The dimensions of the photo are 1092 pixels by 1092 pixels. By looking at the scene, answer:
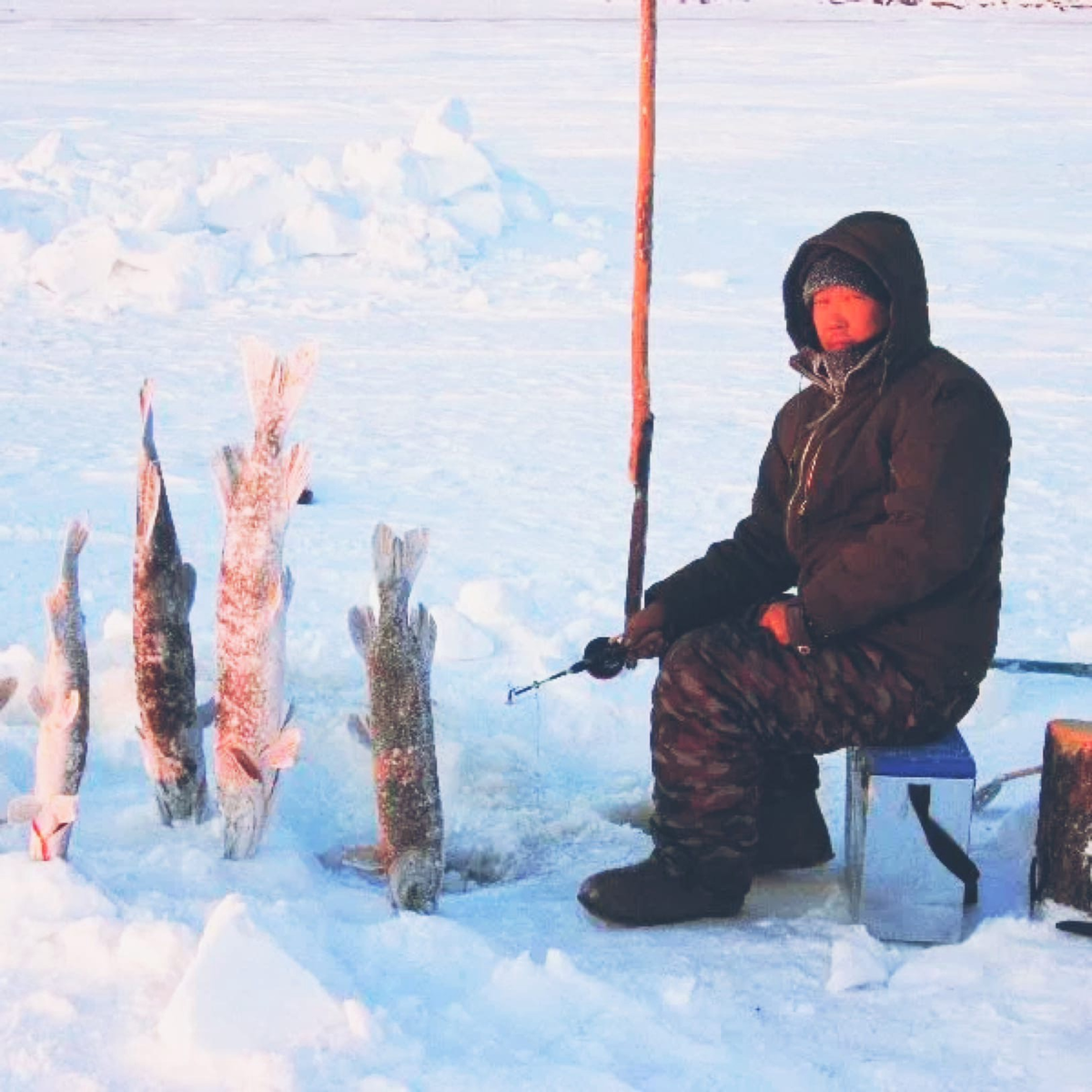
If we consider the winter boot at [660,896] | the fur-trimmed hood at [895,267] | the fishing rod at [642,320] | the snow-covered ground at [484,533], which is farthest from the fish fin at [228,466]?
the fishing rod at [642,320]

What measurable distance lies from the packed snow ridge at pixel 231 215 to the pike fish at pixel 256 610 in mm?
8113

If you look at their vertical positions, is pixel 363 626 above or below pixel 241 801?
above

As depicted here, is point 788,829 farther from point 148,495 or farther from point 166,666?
point 148,495

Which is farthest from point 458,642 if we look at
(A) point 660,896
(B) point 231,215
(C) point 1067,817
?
(B) point 231,215

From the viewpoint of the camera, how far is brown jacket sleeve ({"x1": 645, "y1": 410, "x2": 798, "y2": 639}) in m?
3.75

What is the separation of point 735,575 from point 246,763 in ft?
3.97

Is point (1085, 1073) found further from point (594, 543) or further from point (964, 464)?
point (594, 543)

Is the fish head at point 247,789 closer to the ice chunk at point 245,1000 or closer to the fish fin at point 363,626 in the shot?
the fish fin at point 363,626

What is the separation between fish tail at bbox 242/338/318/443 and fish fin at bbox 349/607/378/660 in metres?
0.42

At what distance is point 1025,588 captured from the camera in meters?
6.09

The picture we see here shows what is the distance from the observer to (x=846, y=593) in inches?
128

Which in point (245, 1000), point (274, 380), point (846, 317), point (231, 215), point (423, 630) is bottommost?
point (245, 1000)

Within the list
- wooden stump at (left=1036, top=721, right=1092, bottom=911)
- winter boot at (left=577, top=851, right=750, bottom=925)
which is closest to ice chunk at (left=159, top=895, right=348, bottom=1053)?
winter boot at (left=577, top=851, right=750, bottom=925)

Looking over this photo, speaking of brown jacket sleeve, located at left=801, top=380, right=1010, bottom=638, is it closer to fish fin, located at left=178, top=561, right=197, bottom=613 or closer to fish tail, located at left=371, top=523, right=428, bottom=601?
fish tail, located at left=371, top=523, right=428, bottom=601
